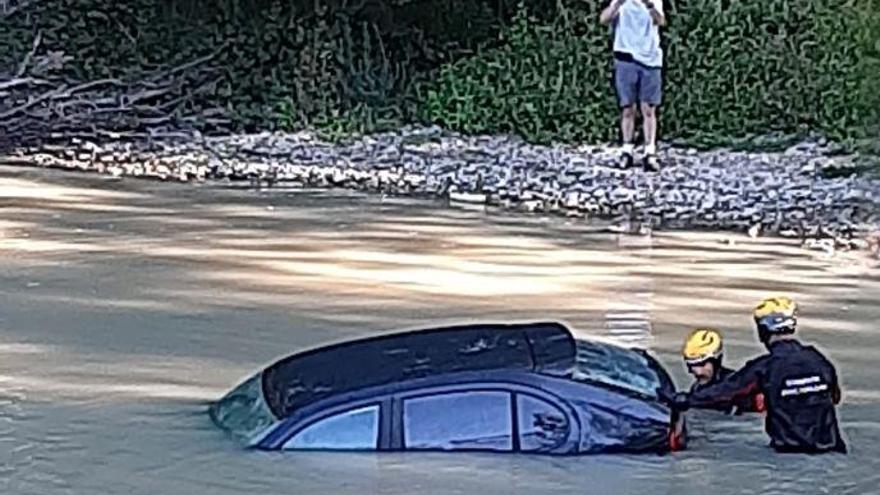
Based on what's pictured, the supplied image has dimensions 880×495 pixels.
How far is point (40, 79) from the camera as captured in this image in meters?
25.2

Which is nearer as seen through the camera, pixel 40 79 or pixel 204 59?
pixel 40 79

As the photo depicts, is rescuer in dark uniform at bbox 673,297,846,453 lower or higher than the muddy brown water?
higher

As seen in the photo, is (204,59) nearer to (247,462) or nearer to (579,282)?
(579,282)

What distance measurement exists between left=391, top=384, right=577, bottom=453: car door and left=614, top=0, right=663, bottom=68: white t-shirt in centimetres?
1205

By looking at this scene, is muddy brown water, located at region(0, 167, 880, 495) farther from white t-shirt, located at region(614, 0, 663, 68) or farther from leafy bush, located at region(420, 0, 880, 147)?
leafy bush, located at region(420, 0, 880, 147)

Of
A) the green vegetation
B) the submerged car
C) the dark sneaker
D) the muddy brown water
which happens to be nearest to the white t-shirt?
the dark sneaker

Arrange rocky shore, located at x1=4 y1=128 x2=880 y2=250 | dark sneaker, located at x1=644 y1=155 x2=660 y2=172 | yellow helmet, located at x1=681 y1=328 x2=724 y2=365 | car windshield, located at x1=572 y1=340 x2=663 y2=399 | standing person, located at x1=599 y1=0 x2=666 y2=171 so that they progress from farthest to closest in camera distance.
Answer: standing person, located at x1=599 y1=0 x2=666 y2=171 < dark sneaker, located at x1=644 y1=155 x2=660 y2=172 < rocky shore, located at x1=4 y1=128 x2=880 y2=250 < yellow helmet, located at x1=681 y1=328 x2=724 y2=365 < car windshield, located at x1=572 y1=340 x2=663 y2=399

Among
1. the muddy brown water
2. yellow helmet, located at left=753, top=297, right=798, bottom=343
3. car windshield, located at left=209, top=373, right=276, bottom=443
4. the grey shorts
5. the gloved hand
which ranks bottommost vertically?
the muddy brown water

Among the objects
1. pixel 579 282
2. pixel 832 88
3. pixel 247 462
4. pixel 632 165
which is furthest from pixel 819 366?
pixel 832 88

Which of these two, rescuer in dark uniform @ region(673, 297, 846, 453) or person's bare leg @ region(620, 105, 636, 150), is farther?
person's bare leg @ region(620, 105, 636, 150)

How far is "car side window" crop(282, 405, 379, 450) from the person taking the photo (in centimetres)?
940

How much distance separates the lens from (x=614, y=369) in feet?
31.7

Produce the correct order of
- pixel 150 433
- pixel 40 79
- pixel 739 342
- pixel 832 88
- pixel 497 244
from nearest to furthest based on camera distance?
1. pixel 150 433
2. pixel 739 342
3. pixel 497 244
4. pixel 832 88
5. pixel 40 79

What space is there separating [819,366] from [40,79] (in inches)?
662
